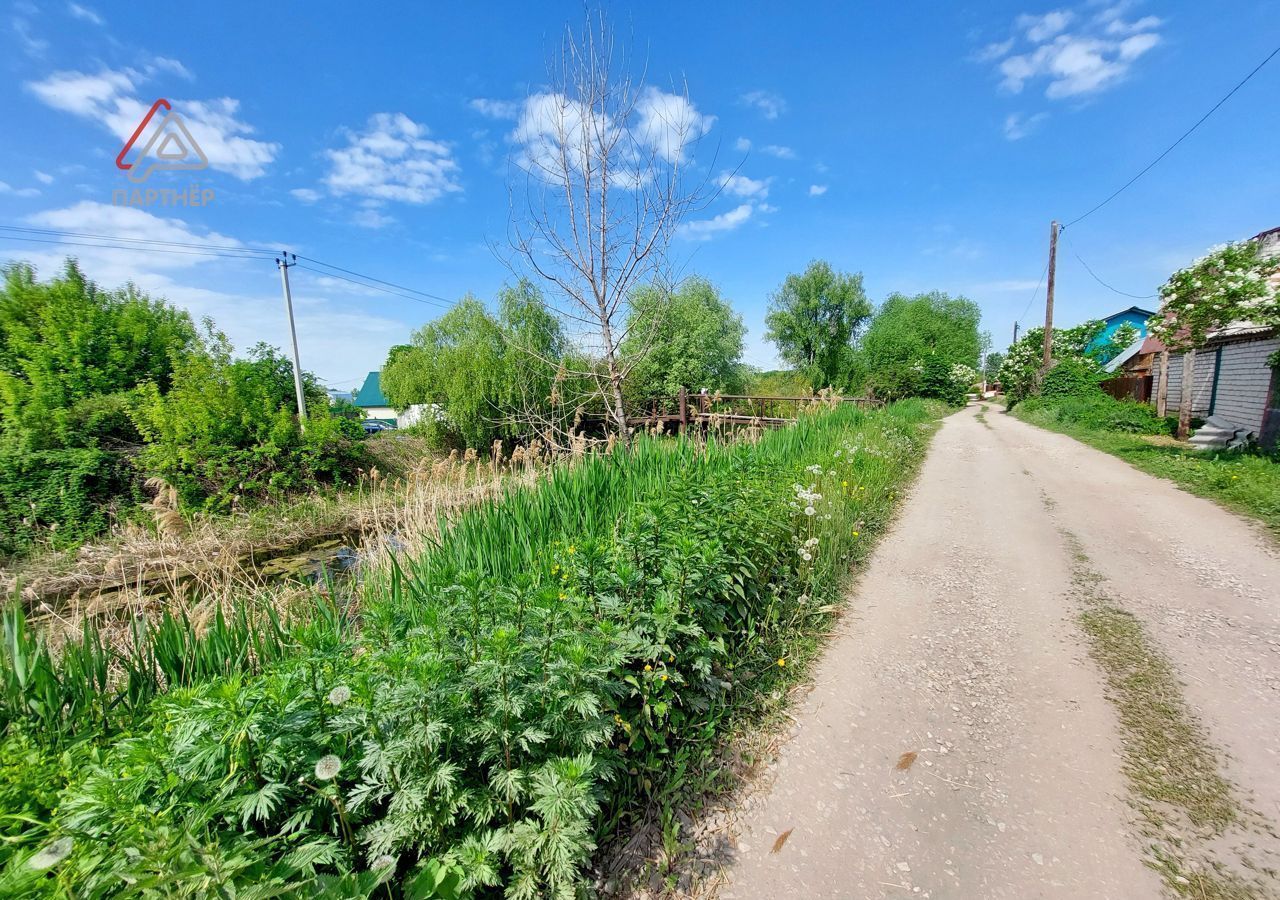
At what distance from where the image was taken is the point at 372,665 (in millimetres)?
1529

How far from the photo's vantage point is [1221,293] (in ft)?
24.2

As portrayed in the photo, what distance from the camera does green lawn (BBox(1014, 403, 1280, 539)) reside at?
5.67 m

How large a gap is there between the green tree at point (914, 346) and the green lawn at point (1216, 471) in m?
15.1

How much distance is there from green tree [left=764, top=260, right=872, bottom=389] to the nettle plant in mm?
24276

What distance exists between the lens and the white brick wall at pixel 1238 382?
10.5 m

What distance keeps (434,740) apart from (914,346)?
136 feet

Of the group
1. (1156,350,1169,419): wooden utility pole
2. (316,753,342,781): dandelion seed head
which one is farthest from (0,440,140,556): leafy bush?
(1156,350,1169,419): wooden utility pole

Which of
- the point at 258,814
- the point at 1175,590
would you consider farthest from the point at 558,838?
the point at 1175,590

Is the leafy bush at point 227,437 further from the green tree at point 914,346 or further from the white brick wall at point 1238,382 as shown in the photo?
the green tree at point 914,346

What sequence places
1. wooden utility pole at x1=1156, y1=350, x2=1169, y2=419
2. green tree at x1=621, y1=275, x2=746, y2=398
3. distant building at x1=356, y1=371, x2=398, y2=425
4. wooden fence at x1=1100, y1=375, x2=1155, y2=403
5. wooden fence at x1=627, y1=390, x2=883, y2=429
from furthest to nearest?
distant building at x1=356, y1=371, x2=398, y2=425 → green tree at x1=621, y1=275, x2=746, y2=398 → wooden fence at x1=1100, y1=375, x2=1155, y2=403 → wooden fence at x1=627, y1=390, x2=883, y2=429 → wooden utility pole at x1=1156, y1=350, x2=1169, y2=419

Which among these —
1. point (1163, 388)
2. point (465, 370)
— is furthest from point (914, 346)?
point (465, 370)

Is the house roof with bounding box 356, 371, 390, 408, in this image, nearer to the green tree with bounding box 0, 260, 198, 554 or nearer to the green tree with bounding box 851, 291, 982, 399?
the green tree with bounding box 0, 260, 198, 554

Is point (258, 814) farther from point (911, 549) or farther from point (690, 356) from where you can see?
point (690, 356)

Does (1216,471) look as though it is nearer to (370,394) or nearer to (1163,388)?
(1163,388)
